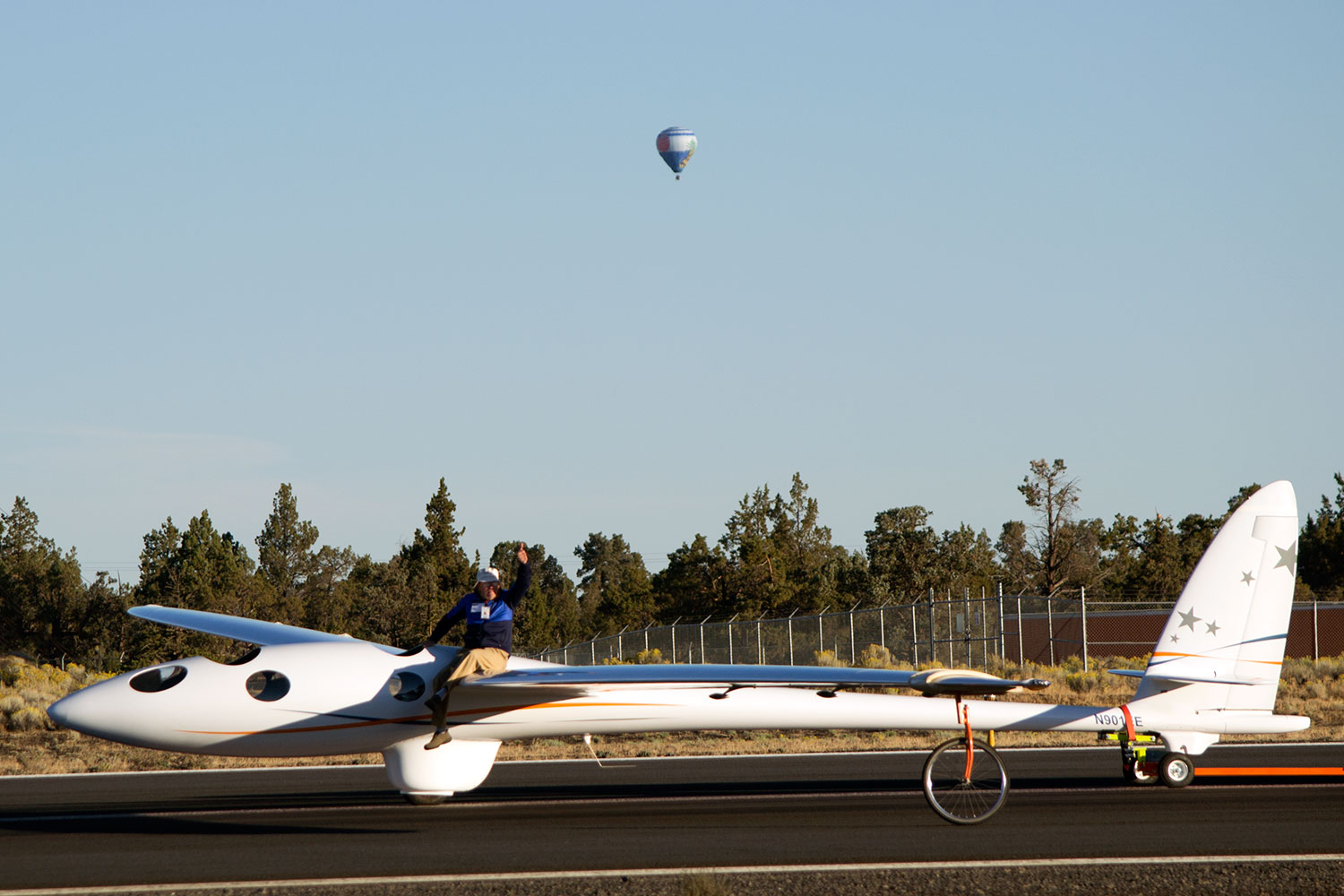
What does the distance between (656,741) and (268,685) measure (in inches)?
459

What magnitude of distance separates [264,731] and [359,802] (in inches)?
89.8

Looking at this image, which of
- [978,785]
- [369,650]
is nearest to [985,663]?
[978,785]

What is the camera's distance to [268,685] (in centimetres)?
1462

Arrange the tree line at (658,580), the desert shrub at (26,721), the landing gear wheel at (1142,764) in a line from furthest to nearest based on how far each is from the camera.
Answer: the tree line at (658,580)
the desert shrub at (26,721)
the landing gear wheel at (1142,764)

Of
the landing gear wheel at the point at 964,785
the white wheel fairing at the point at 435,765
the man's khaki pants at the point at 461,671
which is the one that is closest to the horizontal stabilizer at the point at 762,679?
the man's khaki pants at the point at 461,671

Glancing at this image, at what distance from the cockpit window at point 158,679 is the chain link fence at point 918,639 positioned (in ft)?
80.5

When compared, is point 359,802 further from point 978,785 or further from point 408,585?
point 408,585

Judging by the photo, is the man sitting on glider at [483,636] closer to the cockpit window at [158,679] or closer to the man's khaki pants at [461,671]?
the man's khaki pants at [461,671]

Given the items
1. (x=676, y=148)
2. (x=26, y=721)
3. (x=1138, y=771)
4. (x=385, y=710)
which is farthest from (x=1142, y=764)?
(x=676, y=148)

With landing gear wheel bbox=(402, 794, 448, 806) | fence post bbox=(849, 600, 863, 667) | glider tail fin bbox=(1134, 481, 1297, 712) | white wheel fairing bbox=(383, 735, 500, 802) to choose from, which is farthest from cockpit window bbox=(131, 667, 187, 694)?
fence post bbox=(849, 600, 863, 667)

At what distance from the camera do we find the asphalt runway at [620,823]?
1214cm

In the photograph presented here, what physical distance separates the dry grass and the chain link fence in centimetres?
444

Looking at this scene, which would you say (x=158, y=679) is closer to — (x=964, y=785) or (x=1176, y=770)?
(x=964, y=785)

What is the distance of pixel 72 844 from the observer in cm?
1354
